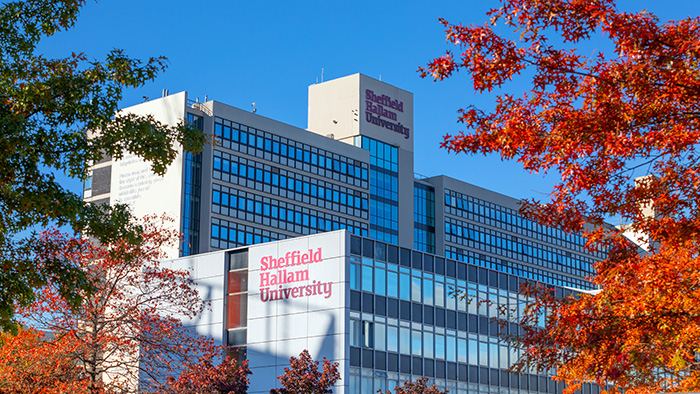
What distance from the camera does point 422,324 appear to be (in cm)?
5712

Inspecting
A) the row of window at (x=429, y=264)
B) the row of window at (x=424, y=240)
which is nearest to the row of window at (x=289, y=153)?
the row of window at (x=424, y=240)

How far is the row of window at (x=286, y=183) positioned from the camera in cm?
9212

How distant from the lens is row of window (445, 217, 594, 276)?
11562 cm

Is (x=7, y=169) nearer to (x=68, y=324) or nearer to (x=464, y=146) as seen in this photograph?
(x=464, y=146)

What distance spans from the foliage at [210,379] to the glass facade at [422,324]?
952 centimetres

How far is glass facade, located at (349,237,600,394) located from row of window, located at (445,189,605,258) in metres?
50.6

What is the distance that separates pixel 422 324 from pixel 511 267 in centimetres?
6620

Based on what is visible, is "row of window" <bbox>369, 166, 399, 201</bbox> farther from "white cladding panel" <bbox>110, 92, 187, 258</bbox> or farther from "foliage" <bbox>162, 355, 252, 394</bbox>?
"foliage" <bbox>162, 355, 252, 394</bbox>

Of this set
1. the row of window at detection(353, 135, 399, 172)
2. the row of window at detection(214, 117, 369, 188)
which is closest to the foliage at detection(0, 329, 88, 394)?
the row of window at detection(214, 117, 369, 188)

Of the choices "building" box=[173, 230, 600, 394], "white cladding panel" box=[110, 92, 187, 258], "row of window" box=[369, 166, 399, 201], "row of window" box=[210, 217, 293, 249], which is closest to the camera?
"building" box=[173, 230, 600, 394]

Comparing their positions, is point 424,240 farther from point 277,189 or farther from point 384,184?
point 277,189

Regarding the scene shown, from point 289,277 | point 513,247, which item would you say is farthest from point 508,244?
point 289,277

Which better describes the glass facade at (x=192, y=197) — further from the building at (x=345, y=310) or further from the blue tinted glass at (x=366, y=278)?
the blue tinted glass at (x=366, y=278)

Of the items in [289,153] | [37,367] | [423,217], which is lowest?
[37,367]
